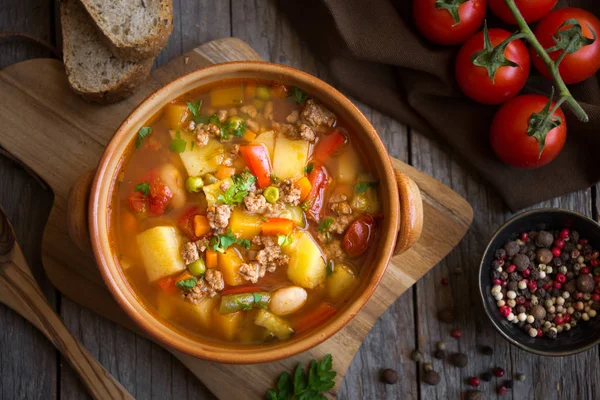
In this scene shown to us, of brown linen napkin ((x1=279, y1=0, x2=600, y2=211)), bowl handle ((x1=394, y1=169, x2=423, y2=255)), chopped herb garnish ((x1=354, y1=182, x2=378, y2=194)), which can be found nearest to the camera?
bowl handle ((x1=394, y1=169, x2=423, y2=255))

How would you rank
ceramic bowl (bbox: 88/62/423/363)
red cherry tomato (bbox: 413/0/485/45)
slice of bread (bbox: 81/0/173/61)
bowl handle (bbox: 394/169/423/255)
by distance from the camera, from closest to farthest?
ceramic bowl (bbox: 88/62/423/363)
bowl handle (bbox: 394/169/423/255)
slice of bread (bbox: 81/0/173/61)
red cherry tomato (bbox: 413/0/485/45)

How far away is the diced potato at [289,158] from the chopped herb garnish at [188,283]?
0.60 m

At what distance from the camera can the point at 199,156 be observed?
2.80 m

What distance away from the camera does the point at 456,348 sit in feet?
10.8

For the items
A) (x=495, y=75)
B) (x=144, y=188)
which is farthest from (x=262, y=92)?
(x=495, y=75)

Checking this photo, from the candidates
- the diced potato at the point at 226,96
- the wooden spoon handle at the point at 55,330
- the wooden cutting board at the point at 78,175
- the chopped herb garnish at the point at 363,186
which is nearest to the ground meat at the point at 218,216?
the diced potato at the point at 226,96

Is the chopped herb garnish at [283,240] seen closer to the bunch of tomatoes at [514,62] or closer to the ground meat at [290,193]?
the ground meat at [290,193]

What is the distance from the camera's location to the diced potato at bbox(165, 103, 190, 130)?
279 centimetres

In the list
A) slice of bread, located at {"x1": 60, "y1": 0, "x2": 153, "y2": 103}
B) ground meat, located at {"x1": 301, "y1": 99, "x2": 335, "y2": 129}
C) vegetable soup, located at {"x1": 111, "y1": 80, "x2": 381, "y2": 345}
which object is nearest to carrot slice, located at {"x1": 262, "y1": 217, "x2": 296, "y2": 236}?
vegetable soup, located at {"x1": 111, "y1": 80, "x2": 381, "y2": 345}

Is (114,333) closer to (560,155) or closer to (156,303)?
(156,303)

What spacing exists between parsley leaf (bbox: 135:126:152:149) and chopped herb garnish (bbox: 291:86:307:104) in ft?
2.22

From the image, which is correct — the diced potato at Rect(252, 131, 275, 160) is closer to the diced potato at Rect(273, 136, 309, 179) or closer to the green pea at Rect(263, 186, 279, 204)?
the diced potato at Rect(273, 136, 309, 179)

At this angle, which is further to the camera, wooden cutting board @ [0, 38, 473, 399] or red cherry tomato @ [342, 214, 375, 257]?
wooden cutting board @ [0, 38, 473, 399]

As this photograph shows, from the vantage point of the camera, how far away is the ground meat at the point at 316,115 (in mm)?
2793
